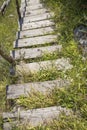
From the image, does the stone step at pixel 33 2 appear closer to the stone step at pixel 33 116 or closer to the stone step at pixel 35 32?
the stone step at pixel 35 32

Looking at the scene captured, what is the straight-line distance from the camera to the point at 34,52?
6.28 meters

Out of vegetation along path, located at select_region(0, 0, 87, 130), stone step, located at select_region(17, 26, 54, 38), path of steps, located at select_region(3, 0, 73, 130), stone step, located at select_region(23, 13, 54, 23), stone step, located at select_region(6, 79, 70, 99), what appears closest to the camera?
vegetation along path, located at select_region(0, 0, 87, 130)

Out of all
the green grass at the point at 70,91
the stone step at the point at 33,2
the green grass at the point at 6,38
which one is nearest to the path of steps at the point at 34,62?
the green grass at the point at 70,91

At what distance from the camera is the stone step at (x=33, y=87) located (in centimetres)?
491

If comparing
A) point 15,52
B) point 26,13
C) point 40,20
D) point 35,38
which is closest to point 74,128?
point 15,52

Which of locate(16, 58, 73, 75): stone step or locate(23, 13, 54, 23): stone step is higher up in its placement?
locate(23, 13, 54, 23): stone step

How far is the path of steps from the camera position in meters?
4.50

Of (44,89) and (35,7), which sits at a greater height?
(35,7)

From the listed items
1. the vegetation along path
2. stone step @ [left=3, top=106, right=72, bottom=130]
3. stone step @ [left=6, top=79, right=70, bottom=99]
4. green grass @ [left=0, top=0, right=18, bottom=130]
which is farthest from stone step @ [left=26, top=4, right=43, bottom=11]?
stone step @ [left=3, top=106, right=72, bottom=130]

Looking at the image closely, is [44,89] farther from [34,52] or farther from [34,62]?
[34,52]

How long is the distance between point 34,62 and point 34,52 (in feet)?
1.44

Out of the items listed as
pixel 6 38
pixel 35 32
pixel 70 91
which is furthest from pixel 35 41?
pixel 70 91

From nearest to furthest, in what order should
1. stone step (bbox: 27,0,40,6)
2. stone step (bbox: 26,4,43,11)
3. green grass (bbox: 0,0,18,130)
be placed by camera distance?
green grass (bbox: 0,0,18,130), stone step (bbox: 26,4,43,11), stone step (bbox: 27,0,40,6)

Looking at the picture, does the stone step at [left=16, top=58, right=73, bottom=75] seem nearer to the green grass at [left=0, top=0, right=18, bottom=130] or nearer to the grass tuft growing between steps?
the green grass at [left=0, top=0, right=18, bottom=130]
